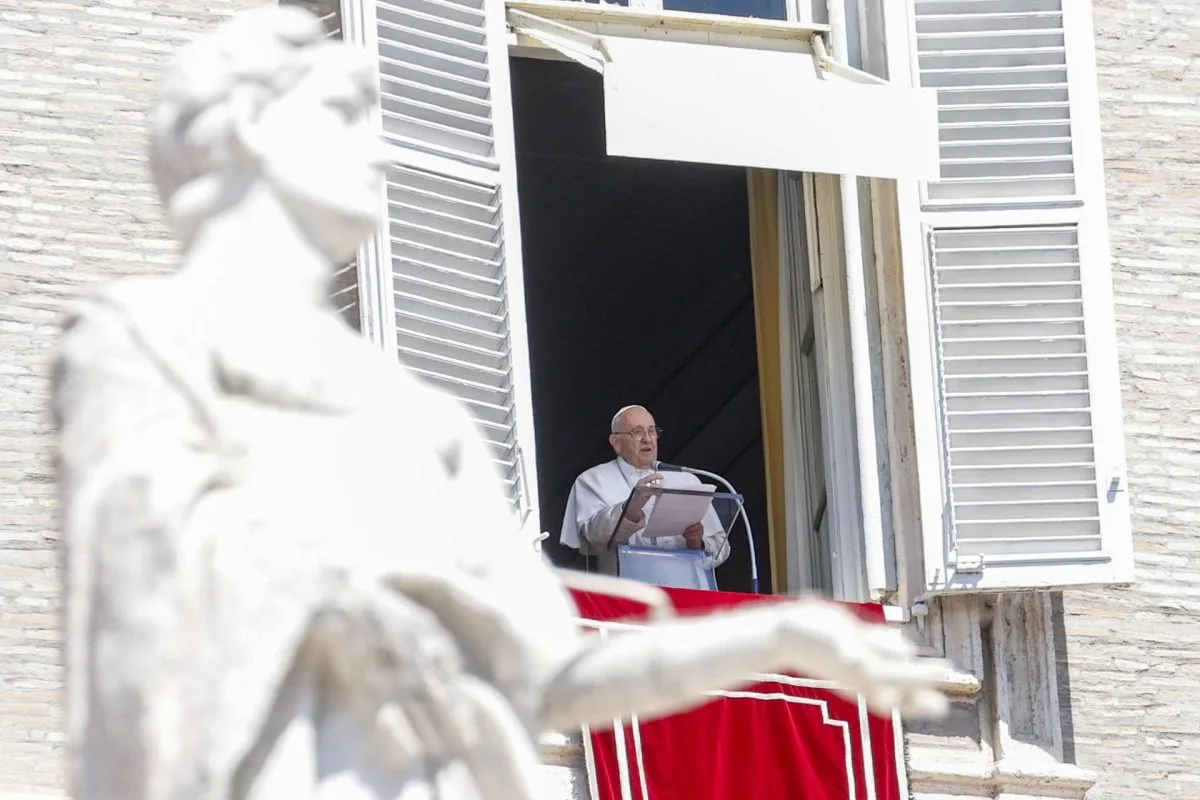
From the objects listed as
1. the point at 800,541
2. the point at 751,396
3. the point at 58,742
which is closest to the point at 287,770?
the point at 58,742

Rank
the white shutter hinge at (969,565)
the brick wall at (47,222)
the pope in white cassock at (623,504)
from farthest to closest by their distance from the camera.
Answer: the pope in white cassock at (623,504), the white shutter hinge at (969,565), the brick wall at (47,222)

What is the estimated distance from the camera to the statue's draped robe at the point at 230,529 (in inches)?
181

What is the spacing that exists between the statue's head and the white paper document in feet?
20.5

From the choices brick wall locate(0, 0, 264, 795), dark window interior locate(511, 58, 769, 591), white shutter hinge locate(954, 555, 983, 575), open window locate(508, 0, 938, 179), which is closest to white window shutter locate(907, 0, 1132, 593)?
white shutter hinge locate(954, 555, 983, 575)

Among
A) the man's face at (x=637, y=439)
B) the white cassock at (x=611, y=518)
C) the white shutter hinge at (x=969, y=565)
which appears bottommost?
the white shutter hinge at (x=969, y=565)

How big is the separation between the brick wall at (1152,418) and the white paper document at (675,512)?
43.9 inches

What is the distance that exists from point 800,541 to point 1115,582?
1.24 metres

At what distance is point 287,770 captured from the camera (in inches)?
182

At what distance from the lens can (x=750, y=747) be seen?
10906 millimetres

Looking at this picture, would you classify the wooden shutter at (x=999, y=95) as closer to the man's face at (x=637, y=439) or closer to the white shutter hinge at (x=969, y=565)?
the white shutter hinge at (x=969, y=565)

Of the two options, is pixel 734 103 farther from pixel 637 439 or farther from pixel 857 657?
pixel 857 657

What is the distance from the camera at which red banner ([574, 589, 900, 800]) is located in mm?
10711

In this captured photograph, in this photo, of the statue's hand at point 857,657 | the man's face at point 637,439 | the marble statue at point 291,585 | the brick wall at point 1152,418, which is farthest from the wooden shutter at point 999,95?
the statue's hand at point 857,657

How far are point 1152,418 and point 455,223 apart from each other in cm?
226
